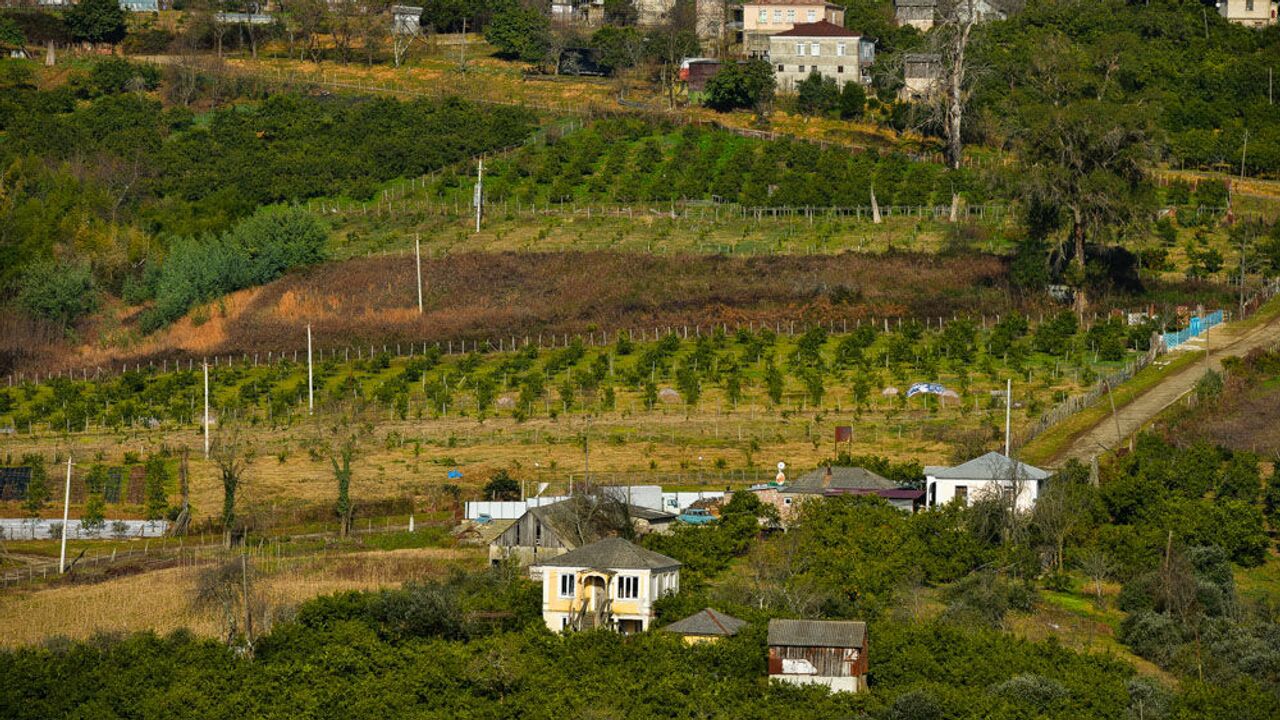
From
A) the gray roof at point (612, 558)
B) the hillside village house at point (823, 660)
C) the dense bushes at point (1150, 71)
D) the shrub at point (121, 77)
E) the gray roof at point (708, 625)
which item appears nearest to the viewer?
the hillside village house at point (823, 660)

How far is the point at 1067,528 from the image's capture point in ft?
269

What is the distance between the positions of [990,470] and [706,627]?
17102 millimetres

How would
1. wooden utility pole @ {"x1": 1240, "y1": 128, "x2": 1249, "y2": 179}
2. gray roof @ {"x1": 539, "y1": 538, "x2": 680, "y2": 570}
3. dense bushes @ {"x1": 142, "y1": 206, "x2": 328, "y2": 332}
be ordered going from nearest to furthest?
gray roof @ {"x1": 539, "y1": 538, "x2": 680, "y2": 570} → dense bushes @ {"x1": 142, "y1": 206, "x2": 328, "y2": 332} → wooden utility pole @ {"x1": 1240, "y1": 128, "x2": 1249, "y2": 179}

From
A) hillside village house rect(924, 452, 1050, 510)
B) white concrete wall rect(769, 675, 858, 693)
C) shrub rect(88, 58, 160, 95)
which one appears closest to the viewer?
white concrete wall rect(769, 675, 858, 693)

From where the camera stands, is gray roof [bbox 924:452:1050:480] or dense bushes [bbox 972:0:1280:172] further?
dense bushes [bbox 972:0:1280:172]

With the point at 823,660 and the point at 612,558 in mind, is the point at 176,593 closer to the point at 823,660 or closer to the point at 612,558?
the point at 612,558

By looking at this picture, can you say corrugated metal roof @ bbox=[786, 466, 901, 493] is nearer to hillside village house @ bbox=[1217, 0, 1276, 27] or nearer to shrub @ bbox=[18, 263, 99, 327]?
shrub @ bbox=[18, 263, 99, 327]

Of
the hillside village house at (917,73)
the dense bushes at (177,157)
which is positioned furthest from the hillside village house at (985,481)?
the hillside village house at (917,73)

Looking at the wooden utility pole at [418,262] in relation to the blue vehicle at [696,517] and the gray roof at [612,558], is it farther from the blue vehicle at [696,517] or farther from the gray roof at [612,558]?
the gray roof at [612,558]

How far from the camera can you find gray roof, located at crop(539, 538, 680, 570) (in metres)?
75.6

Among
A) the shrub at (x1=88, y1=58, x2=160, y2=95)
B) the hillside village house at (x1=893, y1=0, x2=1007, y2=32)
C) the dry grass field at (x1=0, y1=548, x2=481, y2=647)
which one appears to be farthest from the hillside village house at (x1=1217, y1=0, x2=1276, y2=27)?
the dry grass field at (x1=0, y1=548, x2=481, y2=647)

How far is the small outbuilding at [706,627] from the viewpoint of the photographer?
72.3m

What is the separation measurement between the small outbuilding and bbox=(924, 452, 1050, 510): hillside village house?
1423cm

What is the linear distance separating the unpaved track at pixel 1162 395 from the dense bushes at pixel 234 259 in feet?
162
